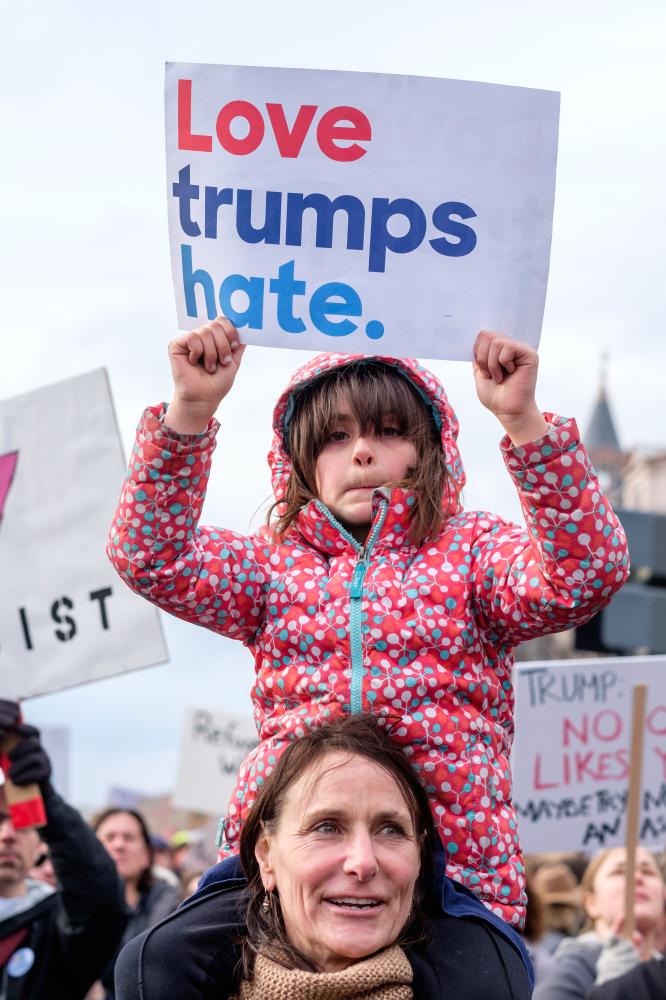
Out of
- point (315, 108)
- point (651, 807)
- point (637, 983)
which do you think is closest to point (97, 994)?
point (651, 807)

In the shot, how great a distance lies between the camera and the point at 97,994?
725 centimetres

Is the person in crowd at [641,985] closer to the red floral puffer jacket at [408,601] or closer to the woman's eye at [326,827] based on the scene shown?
the red floral puffer jacket at [408,601]

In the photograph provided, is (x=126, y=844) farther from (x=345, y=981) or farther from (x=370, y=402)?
(x=345, y=981)

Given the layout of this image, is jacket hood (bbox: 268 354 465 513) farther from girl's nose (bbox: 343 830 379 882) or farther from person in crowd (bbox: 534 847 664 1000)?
person in crowd (bbox: 534 847 664 1000)

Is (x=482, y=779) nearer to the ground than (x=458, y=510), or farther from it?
nearer to the ground

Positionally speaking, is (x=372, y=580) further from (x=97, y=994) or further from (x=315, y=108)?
(x=97, y=994)

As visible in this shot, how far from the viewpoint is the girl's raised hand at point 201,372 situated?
298 centimetres

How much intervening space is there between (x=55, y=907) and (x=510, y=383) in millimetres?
2913

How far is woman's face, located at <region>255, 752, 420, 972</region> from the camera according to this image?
2.66 metres

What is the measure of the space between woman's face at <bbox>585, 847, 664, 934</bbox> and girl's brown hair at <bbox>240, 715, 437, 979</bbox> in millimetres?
3374

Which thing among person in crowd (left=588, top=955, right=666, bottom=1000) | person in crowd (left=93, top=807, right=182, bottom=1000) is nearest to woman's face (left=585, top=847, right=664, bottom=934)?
person in crowd (left=588, top=955, right=666, bottom=1000)

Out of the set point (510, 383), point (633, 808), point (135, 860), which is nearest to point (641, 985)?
point (633, 808)

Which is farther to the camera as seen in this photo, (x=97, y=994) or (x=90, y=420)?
(x=97, y=994)

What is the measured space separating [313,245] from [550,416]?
0.65 metres
